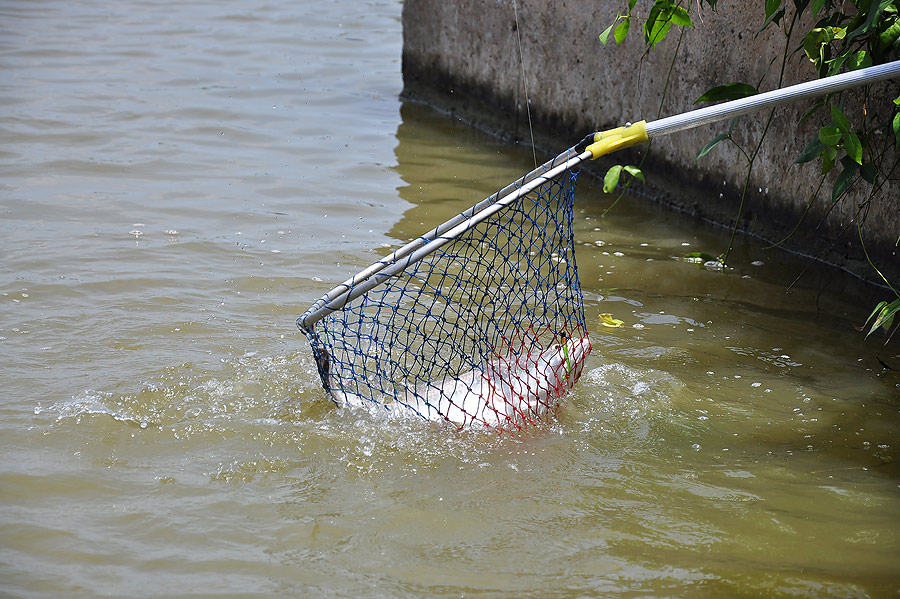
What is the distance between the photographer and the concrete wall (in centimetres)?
509

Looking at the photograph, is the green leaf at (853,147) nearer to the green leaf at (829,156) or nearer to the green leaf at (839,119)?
the green leaf at (839,119)

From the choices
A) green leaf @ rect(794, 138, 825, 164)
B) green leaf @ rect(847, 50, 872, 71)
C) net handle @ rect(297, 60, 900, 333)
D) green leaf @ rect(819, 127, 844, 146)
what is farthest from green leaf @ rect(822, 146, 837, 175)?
net handle @ rect(297, 60, 900, 333)

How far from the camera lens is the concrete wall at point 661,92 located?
5094mm

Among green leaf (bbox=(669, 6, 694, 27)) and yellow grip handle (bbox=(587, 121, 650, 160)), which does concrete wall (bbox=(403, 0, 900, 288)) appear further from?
yellow grip handle (bbox=(587, 121, 650, 160))

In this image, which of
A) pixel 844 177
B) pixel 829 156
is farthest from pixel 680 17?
pixel 844 177

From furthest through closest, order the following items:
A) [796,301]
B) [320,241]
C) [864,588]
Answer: [320,241] < [796,301] < [864,588]

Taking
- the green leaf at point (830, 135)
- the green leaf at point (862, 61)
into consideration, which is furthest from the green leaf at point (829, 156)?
the green leaf at point (862, 61)

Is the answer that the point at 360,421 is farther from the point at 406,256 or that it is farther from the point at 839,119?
the point at 839,119

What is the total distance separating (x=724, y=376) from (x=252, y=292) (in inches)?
96.3

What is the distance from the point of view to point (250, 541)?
301cm

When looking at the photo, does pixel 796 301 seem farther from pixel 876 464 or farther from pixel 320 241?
pixel 320 241

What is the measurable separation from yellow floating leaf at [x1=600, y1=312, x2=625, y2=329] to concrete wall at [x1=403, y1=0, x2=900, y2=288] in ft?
4.50

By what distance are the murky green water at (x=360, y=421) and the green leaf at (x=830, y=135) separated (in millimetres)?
943

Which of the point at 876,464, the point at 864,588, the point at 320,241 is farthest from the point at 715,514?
the point at 320,241
